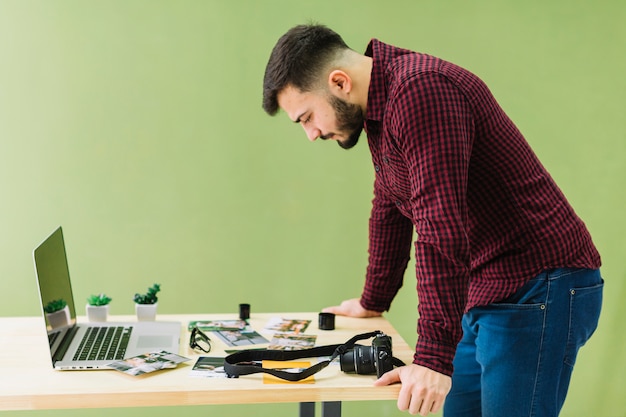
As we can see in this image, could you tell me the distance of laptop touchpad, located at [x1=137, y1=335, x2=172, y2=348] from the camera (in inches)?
70.7

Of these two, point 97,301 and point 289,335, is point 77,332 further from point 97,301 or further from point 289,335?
point 289,335

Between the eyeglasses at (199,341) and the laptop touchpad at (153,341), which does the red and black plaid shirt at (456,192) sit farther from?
the laptop touchpad at (153,341)

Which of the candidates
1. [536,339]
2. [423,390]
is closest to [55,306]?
[423,390]

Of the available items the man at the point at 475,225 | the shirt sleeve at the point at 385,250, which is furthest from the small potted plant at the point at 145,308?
the man at the point at 475,225

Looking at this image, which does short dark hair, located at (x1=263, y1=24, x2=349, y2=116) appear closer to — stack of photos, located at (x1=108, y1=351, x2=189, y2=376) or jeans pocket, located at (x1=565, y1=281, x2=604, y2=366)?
stack of photos, located at (x1=108, y1=351, x2=189, y2=376)

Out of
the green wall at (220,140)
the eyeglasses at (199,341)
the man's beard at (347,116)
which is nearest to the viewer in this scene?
the man's beard at (347,116)

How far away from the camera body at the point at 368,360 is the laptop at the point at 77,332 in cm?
46

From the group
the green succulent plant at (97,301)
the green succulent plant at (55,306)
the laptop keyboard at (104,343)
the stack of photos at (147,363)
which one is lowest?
the laptop keyboard at (104,343)

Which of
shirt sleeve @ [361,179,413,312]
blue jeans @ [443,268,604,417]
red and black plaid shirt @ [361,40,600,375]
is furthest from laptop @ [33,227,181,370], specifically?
blue jeans @ [443,268,604,417]

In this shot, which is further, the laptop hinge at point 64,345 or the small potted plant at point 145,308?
the small potted plant at point 145,308

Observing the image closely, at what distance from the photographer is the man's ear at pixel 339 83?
5.24ft

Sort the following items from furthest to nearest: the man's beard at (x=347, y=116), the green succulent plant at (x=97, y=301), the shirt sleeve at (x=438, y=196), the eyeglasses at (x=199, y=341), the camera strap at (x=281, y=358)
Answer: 1. the green succulent plant at (x=97, y=301)
2. the eyeglasses at (x=199, y=341)
3. the man's beard at (x=347, y=116)
4. the camera strap at (x=281, y=358)
5. the shirt sleeve at (x=438, y=196)

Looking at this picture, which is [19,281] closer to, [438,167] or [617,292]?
[438,167]

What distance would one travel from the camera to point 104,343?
1.80m
